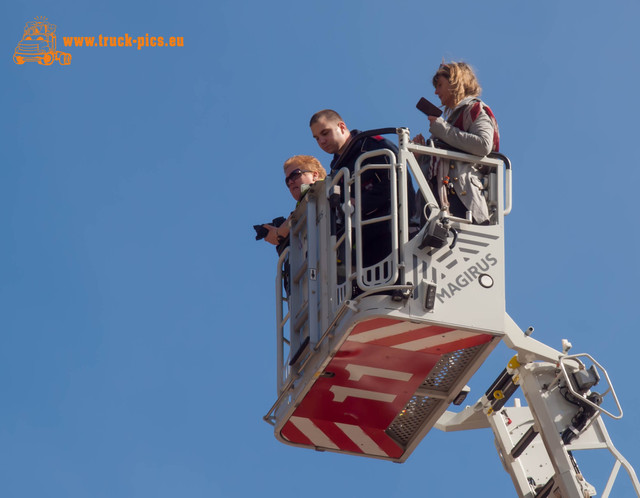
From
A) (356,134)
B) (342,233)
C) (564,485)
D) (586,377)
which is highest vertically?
(356,134)

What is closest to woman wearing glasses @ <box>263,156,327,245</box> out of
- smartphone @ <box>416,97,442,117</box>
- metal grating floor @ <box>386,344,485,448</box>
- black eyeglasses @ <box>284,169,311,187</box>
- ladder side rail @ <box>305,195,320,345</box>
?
black eyeglasses @ <box>284,169,311,187</box>

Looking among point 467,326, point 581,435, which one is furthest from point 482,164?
point 581,435

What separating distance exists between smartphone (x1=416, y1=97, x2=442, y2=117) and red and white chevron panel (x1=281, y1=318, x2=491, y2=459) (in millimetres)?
2168

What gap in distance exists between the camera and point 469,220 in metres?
12.7

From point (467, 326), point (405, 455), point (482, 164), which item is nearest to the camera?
point (467, 326)

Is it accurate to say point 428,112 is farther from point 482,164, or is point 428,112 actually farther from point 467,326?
point 467,326

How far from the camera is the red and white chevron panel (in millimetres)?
12570

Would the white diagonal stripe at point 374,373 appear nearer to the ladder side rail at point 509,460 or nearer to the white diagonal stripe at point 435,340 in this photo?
the white diagonal stripe at point 435,340

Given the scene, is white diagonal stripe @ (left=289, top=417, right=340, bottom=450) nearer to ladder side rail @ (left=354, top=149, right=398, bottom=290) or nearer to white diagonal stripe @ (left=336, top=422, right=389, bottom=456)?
white diagonal stripe @ (left=336, top=422, right=389, bottom=456)

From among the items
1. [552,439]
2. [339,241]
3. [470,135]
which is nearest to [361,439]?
[552,439]

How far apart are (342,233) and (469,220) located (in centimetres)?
124

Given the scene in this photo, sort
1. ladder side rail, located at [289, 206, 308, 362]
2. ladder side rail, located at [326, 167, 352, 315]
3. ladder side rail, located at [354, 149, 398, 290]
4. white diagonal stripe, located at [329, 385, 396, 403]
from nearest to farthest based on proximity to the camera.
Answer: ladder side rail, located at [354, 149, 398, 290] < ladder side rail, located at [326, 167, 352, 315] < white diagonal stripe, located at [329, 385, 396, 403] < ladder side rail, located at [289, 206, 308, 362]

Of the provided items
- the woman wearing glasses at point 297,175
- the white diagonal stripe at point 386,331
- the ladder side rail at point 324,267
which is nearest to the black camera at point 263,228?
the woman wearing glasses at point 297,175

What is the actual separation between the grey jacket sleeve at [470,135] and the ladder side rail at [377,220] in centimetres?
67
